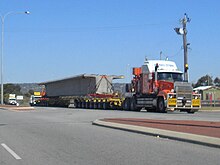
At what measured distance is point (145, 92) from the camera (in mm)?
38656

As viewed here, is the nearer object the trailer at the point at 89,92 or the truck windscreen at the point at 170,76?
the truck windscreen at the point at 170,76

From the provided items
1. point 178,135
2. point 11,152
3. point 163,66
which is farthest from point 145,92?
point 11,152

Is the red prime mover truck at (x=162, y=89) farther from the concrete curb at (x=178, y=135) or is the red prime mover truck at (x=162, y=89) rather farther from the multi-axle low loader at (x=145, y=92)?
the concrete curb at (x=178, y=135)

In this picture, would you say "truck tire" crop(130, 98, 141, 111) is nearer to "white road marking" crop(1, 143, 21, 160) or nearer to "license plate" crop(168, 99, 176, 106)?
"license plate" crop(168, 99, 176, 106)

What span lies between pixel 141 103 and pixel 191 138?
2535cm

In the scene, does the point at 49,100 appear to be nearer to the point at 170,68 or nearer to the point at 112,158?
the point at 170,68

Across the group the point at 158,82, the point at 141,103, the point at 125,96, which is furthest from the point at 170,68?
the point at 125,96

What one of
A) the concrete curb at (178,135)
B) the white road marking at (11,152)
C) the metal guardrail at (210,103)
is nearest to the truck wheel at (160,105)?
the concrete curb at (178,135)

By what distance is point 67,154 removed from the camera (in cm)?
1170

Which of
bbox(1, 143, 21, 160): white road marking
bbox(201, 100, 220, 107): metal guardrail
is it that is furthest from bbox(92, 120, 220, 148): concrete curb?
bbox(201, 100, 220, 107): metal guardrail

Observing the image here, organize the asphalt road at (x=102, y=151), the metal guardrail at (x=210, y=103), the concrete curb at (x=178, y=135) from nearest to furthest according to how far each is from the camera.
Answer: the asphalt road at (x=102, y=151) → the concrete curb at (x=178, y=135) → the metal guardrail at (x=210, y=103)

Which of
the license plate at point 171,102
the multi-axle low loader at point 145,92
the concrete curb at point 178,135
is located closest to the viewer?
the concrete curb at point 178,135

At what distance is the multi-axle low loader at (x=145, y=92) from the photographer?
34.9 meters

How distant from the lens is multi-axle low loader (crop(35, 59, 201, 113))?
3488 cm
